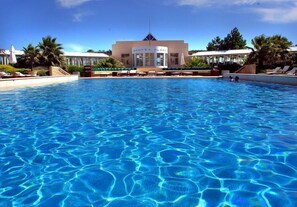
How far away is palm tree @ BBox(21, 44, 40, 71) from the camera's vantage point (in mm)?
35697

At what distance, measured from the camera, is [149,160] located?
463 cm

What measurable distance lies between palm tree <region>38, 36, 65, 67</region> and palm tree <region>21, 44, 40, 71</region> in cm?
76

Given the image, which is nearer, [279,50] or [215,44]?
[279,50]

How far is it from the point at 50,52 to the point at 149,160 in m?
34.7

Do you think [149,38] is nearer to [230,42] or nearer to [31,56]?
[31,56]

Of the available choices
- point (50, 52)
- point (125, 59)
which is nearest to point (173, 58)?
point (125, 59)

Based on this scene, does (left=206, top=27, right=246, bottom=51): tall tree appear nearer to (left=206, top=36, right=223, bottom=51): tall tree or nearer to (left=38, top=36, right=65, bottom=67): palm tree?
(left=206, top=36, right=223, bottom=51): tall tree

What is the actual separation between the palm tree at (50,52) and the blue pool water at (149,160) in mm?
29578

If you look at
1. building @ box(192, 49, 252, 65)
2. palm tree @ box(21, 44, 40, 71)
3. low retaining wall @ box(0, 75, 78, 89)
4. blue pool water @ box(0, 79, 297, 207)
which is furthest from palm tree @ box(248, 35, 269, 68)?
palm tree @ box(21, 44, 40, 71)

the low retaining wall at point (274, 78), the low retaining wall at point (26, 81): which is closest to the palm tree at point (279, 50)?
the low retaining wall at point (274, 78)

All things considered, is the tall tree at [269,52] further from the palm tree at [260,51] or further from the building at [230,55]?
the building at [230,55]

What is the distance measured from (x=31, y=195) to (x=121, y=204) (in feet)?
3.92

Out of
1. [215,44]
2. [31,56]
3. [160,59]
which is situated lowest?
[160,59]

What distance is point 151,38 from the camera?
153ft
